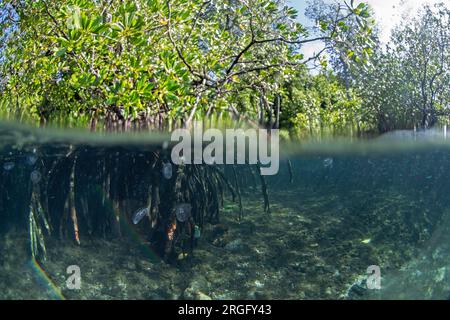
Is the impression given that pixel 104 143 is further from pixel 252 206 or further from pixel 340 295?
pixel 340 295

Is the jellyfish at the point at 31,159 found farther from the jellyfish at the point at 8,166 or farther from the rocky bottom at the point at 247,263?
the rocky bottom at the point at 247,263

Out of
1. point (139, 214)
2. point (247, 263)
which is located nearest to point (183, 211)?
point (139, 214)

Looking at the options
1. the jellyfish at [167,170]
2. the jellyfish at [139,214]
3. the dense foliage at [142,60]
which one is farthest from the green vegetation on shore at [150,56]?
the jellyfish at [139,214]

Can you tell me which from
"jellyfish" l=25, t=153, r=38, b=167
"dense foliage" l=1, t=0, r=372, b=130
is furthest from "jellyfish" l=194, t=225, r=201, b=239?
"jellyfish" l=25, t=153, r=38, b=167

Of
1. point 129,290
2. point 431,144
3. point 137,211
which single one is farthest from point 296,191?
point 431,144

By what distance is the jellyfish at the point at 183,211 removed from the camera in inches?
300

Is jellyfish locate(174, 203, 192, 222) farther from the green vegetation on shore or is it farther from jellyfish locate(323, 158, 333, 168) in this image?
jellyfish locate(323, 158, 333, 168)

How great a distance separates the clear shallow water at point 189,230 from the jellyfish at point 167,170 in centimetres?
5

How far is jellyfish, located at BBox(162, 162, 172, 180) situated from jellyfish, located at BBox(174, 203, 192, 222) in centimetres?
73

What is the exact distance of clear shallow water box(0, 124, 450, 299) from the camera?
22.2ft

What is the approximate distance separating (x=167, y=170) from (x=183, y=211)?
115 cm

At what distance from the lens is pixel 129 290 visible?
6.49 metres

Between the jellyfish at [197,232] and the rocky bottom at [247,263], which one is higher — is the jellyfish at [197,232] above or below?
above

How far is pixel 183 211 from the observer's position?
7.71m
